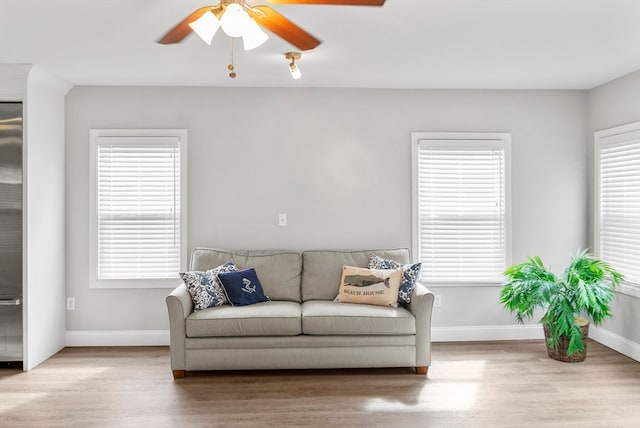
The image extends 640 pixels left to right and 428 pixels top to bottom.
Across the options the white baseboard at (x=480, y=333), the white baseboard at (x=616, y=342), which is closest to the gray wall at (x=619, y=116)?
the white baseboard at (x=616, y=342)

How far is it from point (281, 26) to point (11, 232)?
118 inches

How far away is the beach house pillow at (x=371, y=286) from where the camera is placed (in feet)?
13.6

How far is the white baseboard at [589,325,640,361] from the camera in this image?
430cm

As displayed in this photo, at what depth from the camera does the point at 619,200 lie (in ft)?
14.9

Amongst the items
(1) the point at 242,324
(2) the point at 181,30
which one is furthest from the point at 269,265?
(2) the point at 181,30

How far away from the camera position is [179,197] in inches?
188

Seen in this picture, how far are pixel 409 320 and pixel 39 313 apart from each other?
309 centimetres

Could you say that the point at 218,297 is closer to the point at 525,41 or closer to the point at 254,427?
the point at 254,427

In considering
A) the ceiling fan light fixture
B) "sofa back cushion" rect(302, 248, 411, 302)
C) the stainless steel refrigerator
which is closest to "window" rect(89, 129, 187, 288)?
the stainless steel refrigerator

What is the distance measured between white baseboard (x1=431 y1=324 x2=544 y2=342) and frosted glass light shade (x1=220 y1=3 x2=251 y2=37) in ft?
12.1

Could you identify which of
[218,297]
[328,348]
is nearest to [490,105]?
[328,348]

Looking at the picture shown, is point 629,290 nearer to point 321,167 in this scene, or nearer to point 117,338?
point 321,167

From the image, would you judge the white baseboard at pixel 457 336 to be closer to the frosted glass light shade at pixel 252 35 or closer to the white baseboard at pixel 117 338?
the white baseboard at pixel 117 338

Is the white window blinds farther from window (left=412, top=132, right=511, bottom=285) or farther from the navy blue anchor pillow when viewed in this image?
the navy blue anchor pillow
